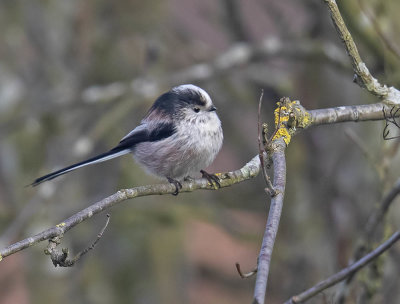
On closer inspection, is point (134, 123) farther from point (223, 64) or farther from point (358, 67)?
point (358, 67)

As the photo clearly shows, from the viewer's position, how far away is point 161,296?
655 centimetres

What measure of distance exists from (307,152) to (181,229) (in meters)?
1.68

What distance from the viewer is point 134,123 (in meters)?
6.76

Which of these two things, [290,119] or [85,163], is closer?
[290,119]

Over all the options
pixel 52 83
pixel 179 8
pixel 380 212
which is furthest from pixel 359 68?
pixel 179 8

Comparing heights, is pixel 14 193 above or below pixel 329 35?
below

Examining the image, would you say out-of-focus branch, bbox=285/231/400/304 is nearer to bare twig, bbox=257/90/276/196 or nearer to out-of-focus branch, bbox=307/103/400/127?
bare twig, bbox=257/90/276/196

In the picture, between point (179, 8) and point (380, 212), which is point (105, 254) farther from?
point (179, 8)

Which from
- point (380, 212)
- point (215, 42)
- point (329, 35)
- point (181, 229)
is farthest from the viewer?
point (215, 42)

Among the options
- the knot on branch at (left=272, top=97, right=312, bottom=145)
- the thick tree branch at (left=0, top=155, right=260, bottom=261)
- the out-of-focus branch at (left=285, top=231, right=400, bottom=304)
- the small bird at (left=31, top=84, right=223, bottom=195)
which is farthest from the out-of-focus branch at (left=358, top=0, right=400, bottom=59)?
the out-of-focus branch at (left=285, top=231, right=400, bottom=304)

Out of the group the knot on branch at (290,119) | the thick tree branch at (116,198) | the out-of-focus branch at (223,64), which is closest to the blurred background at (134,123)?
the out-of-focus branch at (223,64)

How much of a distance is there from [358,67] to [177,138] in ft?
5.62

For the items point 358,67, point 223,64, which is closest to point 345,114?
point 358,67

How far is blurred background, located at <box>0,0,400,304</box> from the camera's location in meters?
5.44
